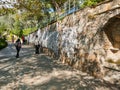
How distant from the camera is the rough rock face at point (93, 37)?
9.47 metres

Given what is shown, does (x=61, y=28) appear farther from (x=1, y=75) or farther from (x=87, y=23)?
(x=1, y=75)

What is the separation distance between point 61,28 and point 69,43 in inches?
108

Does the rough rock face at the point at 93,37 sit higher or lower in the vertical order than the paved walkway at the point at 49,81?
higher

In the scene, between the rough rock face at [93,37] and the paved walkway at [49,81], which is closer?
the paved walkway at [49,81]

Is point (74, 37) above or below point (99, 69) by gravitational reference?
above

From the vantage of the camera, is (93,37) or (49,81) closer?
(49,81)

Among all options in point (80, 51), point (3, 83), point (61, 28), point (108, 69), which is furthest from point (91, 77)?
point (61, 28)

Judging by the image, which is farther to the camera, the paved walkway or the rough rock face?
the rough rock face

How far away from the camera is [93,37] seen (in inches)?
425

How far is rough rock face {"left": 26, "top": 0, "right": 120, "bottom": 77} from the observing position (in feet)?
31.1

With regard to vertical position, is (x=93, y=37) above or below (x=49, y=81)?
above

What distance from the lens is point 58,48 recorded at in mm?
17422

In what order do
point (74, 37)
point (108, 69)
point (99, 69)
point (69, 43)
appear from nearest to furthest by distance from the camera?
1. point (108, 69)
2. point (99, 69)
3. point (74, 37)
4. point (69, 43)

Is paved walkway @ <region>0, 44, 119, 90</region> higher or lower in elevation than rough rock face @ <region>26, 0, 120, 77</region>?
lower
